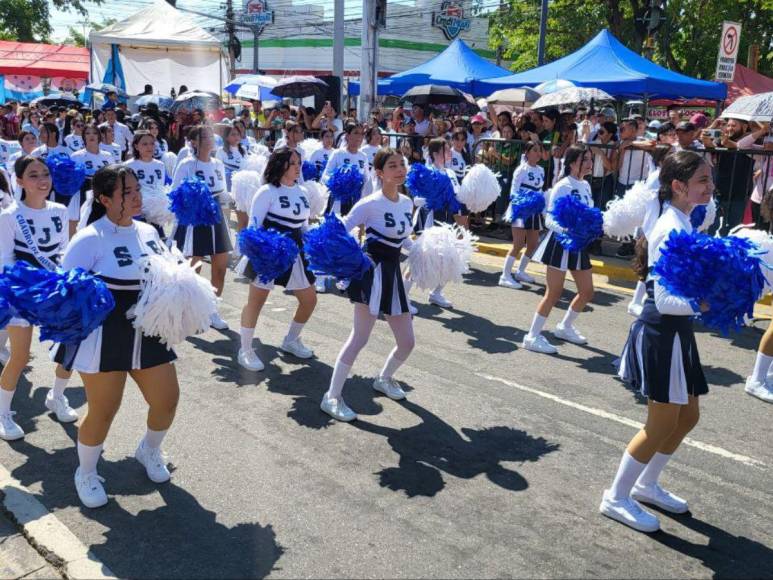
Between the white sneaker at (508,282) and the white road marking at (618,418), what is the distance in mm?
3549

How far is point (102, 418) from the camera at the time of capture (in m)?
3.97

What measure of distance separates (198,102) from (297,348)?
650 inches

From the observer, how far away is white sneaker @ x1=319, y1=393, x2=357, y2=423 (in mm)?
5355

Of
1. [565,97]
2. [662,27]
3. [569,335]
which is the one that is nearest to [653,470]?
[569,335]

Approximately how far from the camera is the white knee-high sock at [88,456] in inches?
160

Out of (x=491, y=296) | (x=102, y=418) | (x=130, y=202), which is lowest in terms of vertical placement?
(x=491, y=296)

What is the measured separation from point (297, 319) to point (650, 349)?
3.57 m

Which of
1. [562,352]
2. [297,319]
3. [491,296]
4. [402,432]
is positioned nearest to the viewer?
[402,432]

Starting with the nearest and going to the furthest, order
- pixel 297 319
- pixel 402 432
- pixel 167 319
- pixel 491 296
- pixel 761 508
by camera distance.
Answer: pixel 167 319, pixel 761 508, pixel 402 432, pixel 297 319, pixel 491 296

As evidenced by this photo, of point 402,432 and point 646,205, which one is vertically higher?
point 646,205

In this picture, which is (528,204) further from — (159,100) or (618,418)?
(159,100)

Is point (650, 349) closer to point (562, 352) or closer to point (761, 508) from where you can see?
point (761, 508)

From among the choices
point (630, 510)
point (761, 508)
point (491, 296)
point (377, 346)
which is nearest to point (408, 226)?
point (377, 346)

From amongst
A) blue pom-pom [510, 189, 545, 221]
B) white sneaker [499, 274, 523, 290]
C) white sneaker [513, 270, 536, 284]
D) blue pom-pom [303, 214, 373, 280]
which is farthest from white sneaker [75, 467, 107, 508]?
white sneaker [513, 270, 536, 284]
